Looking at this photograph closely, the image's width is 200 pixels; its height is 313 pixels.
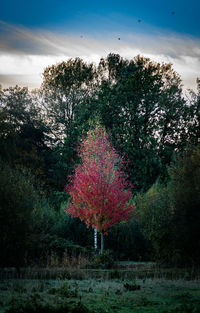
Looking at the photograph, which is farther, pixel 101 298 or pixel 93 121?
pixel 93 121

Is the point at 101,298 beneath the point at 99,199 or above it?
beneath

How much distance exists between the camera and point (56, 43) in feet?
104

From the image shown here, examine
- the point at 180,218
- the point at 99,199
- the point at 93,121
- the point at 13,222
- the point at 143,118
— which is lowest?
the point at 13,222

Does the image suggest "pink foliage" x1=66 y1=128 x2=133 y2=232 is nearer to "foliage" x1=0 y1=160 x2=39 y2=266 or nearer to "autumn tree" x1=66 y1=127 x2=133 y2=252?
"autumn tree" x1=66 y1=127 x2=133 y2=252

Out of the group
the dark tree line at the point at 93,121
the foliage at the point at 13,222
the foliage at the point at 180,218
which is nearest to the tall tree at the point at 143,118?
the dark tree line at the point at 93,121

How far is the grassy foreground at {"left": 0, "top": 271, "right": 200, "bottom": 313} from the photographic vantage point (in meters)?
10.2

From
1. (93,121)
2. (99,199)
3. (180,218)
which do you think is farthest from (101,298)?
(93,121)

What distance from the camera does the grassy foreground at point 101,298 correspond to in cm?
1022

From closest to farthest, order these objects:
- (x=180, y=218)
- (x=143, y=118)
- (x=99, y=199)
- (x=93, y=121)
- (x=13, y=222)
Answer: (x=13, y=222), (x=180, y=218), (x=99, y=199), (x=93, y=121), (x=143, y=118)

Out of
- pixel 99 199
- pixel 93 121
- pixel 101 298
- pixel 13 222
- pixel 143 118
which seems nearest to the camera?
pixel 101 298

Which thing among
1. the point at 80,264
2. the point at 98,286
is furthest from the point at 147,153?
the point at 98,286

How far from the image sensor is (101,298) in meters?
12.3

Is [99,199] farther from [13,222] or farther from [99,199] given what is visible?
[13,222]

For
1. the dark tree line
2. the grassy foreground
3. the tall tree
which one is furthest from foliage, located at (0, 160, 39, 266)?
the tall tree
